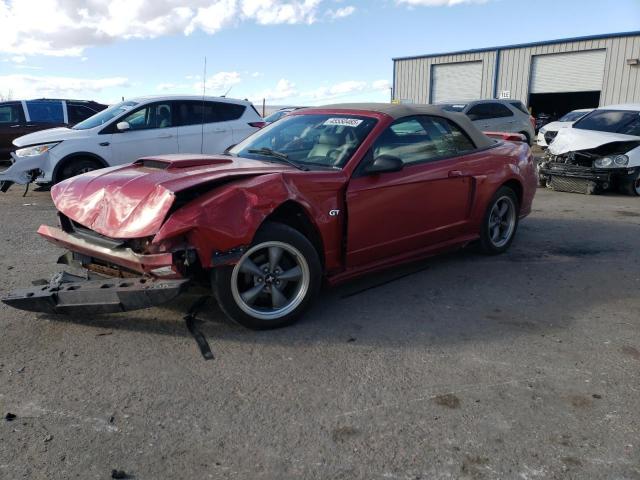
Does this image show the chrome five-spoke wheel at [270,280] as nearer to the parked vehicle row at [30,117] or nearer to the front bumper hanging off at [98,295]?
the front bumper hanging off at [98,295]

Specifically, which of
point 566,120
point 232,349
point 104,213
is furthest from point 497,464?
point 566,120

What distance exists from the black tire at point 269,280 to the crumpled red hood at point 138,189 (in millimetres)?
471

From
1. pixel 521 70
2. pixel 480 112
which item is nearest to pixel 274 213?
pixel 480 112

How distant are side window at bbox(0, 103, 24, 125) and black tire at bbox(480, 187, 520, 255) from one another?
1225 cm

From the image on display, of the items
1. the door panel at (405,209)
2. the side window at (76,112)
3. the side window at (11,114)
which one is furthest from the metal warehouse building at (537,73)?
the door panel at (405,209)

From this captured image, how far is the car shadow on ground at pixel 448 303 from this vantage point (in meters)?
3.81

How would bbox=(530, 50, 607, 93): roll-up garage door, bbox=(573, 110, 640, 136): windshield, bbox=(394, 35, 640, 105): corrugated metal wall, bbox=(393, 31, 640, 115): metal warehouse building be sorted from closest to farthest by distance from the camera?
bbox=(573, 110, 640, 136): windshield < bbox=(394, 35, 640, 105): corrugated metal wall < bbox=(393, 31, 640, 115): metal warehouse building < bbox=(530, 50, 607, 93): roll-up garage door

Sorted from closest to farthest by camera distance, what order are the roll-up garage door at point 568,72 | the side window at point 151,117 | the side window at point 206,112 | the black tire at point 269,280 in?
the black tire at point 269,280 → the side window at point 151,117 → the side window at point 206,112 → the roll-up garage door at point 568,72

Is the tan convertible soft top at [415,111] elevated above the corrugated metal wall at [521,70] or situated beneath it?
situated beneath

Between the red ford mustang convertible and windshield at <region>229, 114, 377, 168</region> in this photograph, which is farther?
windshield at <region>229, 114, 377, 168</region>

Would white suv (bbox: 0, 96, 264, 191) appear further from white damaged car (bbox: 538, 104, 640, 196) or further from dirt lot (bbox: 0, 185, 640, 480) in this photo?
white damaged car (bbox: 538, 104, 640, 196)

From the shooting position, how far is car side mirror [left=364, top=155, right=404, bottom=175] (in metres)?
4.14

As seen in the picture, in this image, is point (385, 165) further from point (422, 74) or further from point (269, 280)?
point (422, 74)

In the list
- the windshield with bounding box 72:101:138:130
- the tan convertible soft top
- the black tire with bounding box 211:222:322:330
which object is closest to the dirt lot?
the black tire with bounding box 211:222:322:330
